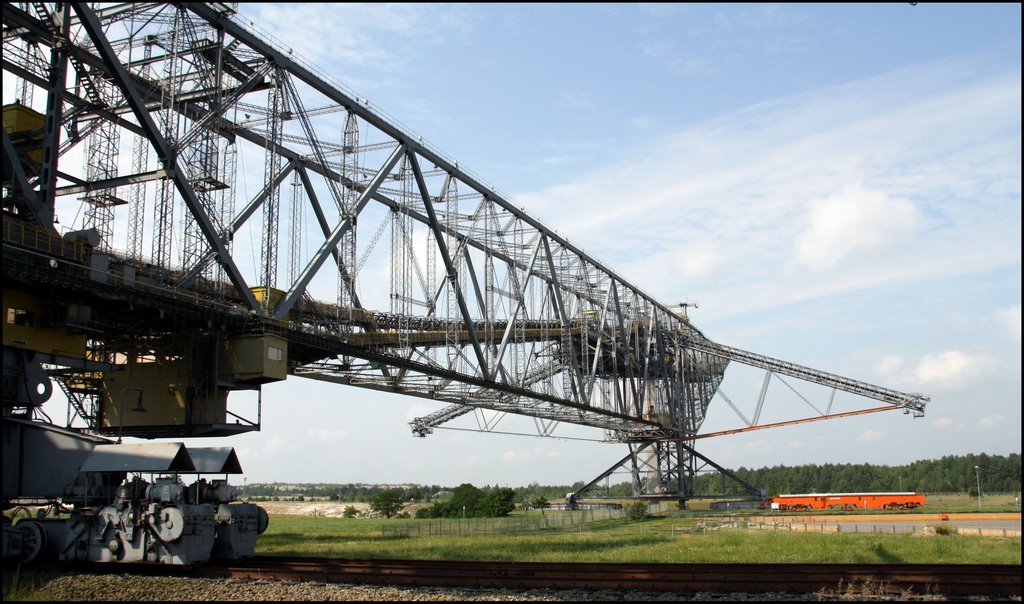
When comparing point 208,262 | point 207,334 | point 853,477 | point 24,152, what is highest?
point 24,152

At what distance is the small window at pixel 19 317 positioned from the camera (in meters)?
22.5

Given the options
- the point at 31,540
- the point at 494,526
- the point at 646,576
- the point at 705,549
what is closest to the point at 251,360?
the point at 31,540

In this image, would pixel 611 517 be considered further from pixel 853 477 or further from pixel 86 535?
pixel 853 477

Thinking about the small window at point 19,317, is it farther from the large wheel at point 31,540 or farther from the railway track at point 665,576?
the railway track at point 665,576

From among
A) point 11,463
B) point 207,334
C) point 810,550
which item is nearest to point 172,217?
point 207,334

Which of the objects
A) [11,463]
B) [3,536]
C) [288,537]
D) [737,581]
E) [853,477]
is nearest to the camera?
[737,581]

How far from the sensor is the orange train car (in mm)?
77312

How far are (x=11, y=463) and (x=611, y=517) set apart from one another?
48.2m

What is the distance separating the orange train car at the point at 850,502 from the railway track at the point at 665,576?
62.1 metres

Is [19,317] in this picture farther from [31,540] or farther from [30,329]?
[31,540]

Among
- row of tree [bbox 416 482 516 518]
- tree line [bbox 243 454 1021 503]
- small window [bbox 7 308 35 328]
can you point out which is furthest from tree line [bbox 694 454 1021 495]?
small window [bbox 7 308 35 328]

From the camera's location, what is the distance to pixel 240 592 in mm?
17250

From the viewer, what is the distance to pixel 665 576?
17.7 meters

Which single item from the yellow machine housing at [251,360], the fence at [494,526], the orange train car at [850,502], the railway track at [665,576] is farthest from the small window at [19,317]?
the orange train car at [850,502]
